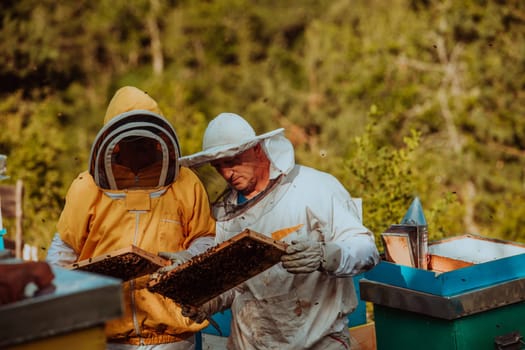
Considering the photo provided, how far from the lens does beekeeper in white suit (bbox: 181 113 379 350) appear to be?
138 inches

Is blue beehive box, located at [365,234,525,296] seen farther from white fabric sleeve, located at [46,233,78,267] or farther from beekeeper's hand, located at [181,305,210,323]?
white fabric sleeve, located at [46,233,78,267]

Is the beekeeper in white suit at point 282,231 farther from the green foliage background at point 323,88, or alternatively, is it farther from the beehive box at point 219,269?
the green foliage background at point 323,88

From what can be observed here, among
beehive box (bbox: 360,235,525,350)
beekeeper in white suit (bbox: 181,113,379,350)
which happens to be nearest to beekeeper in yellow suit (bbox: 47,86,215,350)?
beekeeper in white suit (bbox: 181,113,379,350)

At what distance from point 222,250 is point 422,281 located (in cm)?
111

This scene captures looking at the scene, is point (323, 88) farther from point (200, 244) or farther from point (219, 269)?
point (219, 269)

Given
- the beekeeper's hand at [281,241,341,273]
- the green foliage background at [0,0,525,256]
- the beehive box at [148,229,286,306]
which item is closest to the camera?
the beehive box at [148,229,286,306]

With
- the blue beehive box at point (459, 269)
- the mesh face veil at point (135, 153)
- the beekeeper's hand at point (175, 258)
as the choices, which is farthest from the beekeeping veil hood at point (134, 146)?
the blue beehive box at point (459, 269)

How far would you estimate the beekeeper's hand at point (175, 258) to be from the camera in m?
3.26

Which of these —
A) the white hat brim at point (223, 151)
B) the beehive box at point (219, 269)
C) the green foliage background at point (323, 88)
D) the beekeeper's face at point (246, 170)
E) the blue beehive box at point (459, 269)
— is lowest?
the blue beehive box at point (459, 269)

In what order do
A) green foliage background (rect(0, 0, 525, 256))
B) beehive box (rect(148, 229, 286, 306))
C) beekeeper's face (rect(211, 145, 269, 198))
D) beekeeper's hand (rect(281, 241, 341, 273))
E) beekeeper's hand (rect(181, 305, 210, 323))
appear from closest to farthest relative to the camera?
1. beehive box (rect(148, 229, 286, 306))
2. beekeeper's hand (rect(281, 241, 341, 273))
3. beekeeper's hand (rect(181, 305, 210, 323))
4. beekeeper's face (rect(211, 145, 269, 198))
5. green foliage background (rect(0, 0, 525, 256))

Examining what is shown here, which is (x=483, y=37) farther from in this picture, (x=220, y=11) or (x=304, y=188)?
(x=220, y=11)

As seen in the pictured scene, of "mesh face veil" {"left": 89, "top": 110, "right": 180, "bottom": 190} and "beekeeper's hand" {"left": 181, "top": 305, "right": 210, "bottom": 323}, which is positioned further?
"mesh face veil" {"left": 89, "top": 110, "right": 180, "bottom": 190}

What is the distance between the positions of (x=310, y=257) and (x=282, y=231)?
370mm

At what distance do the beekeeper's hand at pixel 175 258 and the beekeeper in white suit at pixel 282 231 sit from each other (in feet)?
0.91
